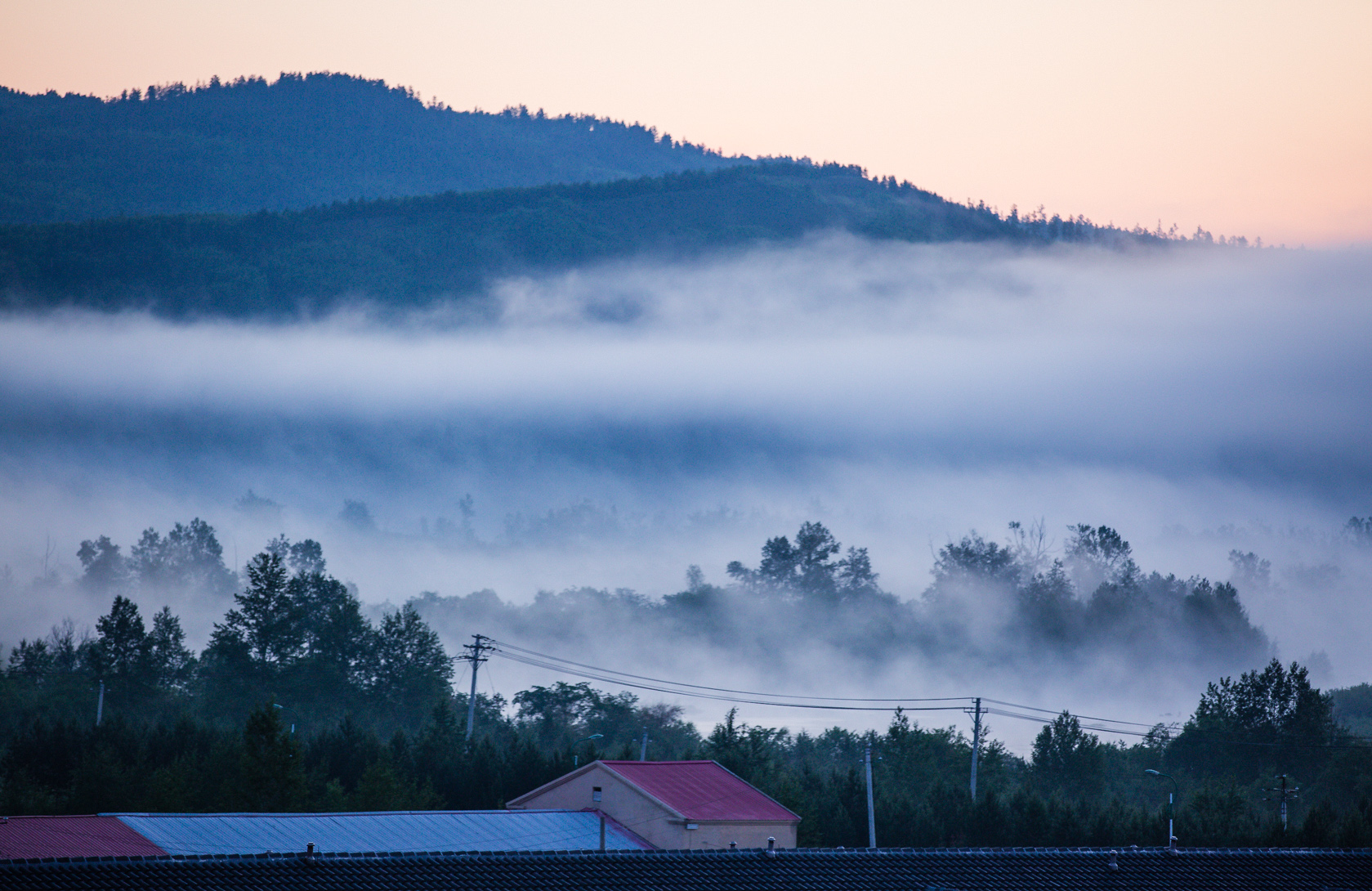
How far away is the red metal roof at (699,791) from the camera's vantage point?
62750mm

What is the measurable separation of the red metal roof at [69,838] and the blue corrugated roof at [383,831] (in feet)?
2.35

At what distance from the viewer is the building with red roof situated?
6131 centimetres

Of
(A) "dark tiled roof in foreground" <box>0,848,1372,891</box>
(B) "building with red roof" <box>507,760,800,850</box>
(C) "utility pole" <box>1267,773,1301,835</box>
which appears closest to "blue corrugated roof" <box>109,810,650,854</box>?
(B) "building with red roof" <box>507,760,800,850</box>

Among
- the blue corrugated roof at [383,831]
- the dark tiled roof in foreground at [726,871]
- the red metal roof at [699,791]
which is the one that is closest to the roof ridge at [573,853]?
the dark tiled roof in foreground at [726,871]

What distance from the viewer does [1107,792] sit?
12538 cm

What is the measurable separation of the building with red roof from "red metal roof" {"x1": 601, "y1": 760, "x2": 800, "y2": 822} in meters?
0.04

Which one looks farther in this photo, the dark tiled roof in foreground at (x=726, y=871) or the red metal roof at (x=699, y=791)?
the red metal roof at (x=699, y=791)

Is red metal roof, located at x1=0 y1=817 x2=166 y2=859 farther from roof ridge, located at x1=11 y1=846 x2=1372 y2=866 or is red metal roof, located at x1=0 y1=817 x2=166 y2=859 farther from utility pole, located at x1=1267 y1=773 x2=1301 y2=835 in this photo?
utility pole, located at x1=1267 y1=773 x2=1301 y2=835

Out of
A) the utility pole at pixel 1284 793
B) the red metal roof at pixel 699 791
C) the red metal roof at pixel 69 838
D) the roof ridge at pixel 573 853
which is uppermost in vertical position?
the utility pole at pixel 1284 793

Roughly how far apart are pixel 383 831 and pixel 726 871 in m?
20.4

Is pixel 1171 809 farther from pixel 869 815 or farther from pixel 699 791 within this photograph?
pixel 699 791

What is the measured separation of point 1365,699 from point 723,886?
600 ft

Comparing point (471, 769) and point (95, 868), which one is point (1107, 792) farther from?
point (95, 868)

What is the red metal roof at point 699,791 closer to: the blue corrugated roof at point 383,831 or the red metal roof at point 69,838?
the blue corrugated roof at point 383,831
